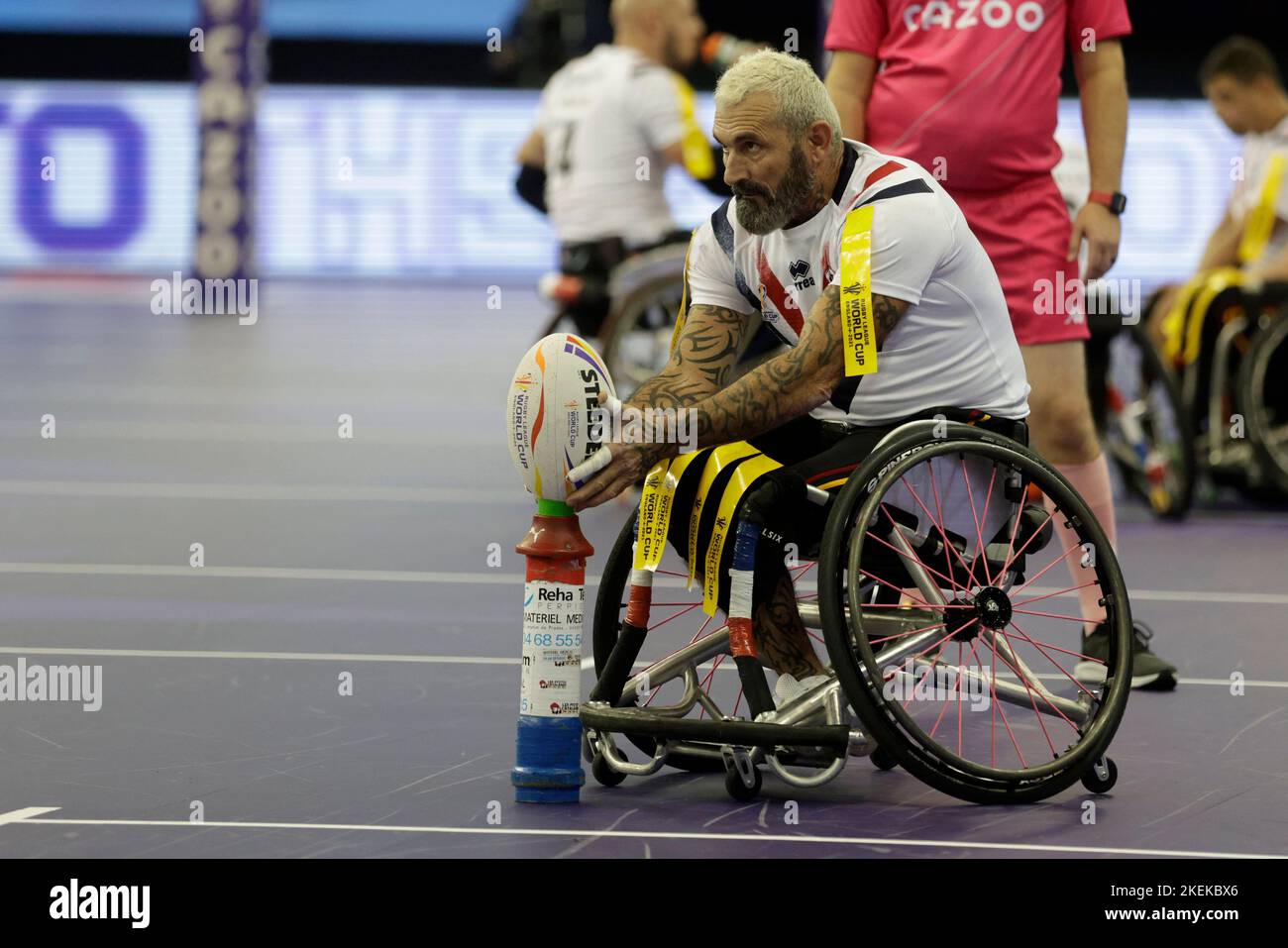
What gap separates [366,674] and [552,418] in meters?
1.44

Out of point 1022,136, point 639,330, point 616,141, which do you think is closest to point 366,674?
point 1022,136

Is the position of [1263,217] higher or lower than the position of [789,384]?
higher

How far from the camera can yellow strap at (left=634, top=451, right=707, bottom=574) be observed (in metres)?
3.37

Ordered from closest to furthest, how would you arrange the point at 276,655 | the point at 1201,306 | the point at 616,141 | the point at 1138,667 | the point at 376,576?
1. the point at 1138,667
2. the point at 276,655
3. the point at 376,576
4. the point at 1201,306
5. the point at 616,141

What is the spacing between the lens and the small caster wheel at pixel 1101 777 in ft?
11.1

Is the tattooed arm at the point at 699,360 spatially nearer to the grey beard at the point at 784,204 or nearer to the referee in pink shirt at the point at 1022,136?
the grey beard at the point at 784,204

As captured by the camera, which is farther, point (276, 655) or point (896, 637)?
point (276, 655)

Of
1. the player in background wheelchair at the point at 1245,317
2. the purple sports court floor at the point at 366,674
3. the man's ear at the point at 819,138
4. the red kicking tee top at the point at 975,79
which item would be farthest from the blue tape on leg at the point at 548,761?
the player in background wheelchair at the point at 1245,317

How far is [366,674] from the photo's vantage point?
4398mm

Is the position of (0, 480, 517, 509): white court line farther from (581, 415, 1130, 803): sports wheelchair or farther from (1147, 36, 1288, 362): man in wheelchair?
(581, 415, 1130, 803): sports wheelchair

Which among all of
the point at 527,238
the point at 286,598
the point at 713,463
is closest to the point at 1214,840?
the point at 713,463

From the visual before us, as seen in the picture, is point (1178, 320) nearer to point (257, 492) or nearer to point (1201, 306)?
point (1201, 306)

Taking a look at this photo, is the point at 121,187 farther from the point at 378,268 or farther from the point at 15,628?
the point at 15,628

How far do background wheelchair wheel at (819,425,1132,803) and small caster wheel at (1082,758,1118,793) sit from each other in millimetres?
66
